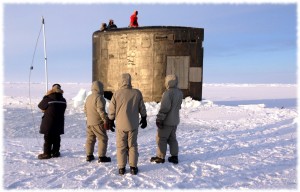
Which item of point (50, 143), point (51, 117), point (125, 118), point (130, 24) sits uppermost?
point (130, 24)

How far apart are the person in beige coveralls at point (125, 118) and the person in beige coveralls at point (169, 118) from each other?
1.75ft

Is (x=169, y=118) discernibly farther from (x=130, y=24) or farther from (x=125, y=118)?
(x=130, y=24)

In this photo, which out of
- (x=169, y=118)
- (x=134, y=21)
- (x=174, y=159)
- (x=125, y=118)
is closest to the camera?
(x=125, y=118)

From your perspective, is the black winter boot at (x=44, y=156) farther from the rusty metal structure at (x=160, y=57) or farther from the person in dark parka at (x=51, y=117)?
the rusty metal structure at (x=160, y=57)

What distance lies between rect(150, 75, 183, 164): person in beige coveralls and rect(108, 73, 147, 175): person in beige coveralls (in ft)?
1.75

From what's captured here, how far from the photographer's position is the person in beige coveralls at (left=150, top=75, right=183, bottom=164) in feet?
18.8

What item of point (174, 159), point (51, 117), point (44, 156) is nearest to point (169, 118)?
point (174, 159)

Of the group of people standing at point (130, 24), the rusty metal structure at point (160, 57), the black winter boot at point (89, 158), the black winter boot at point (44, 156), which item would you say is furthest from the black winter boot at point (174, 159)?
the group of people standing at point (130, 24)

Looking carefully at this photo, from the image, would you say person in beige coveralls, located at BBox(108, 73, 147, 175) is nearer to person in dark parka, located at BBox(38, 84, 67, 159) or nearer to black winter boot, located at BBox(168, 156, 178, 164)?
black winter boot, located at BBox(168, 156, 178, 164)

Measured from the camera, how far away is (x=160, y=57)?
14391mm

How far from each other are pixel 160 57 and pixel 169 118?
8.89 m

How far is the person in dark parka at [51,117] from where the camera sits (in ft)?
20.1

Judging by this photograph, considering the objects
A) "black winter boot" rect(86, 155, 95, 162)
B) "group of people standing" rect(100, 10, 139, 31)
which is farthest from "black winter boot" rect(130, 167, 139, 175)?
"group of people standing" rect(100, 10, 139, 31)

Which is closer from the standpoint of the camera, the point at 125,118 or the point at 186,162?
the point at 125,118
